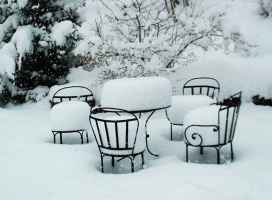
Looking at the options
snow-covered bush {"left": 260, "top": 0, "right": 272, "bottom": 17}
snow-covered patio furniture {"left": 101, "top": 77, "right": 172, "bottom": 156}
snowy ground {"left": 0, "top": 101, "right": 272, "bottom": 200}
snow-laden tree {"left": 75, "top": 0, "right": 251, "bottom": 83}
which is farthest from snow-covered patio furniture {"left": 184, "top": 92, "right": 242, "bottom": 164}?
snow-covered bush {"left": 260, "top": 0, "right": 272, "bottom": 17}

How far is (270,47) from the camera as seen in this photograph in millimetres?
10531

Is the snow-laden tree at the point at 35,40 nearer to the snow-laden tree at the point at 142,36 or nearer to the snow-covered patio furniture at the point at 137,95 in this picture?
the snow-laden tree at the point at 142,36

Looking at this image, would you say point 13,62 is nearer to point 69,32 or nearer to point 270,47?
point 69,32

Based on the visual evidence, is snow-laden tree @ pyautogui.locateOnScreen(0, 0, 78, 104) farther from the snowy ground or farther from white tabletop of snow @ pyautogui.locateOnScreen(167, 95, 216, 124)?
white tabletop of snow @ pyautogui.locateOnScreen(167, 95, 216, 124)

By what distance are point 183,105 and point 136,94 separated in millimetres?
1269

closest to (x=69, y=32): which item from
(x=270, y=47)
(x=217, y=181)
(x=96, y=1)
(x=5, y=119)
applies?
(x=96, y=1)

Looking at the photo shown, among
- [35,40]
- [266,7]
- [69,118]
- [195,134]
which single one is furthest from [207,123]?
[266,7]

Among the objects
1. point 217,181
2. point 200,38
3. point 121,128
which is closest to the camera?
point 217,181

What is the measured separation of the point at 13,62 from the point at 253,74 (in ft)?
15.8

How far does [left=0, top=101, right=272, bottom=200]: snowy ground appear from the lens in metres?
4.31

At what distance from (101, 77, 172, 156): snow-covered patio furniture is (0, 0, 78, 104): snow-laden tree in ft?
12.4

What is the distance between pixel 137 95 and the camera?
→ 549cm

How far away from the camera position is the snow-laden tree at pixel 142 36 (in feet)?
27.1

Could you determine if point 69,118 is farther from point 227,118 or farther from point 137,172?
point 227,118
